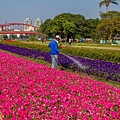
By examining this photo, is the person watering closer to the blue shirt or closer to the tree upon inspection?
the blue shirt

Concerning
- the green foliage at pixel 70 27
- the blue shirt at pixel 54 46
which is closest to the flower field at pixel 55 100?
the blue shirt at pixel 54 46

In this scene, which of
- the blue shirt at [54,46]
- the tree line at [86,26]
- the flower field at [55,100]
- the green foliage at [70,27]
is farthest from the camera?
the green foliage at [70,27]

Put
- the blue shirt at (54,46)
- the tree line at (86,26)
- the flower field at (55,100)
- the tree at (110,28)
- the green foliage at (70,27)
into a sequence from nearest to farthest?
1. the flower field at (55,100)
2. the blue shirt at (54,46)
3. the tree at (110,28)
4. the tree line at (86,26)
5. the green foliage at (70,27)

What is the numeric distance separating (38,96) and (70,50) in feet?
57.8

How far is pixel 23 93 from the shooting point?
4.93 meters

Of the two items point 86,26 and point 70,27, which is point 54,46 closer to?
→ point 70,27

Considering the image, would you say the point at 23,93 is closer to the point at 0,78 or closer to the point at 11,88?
the point at 11,88

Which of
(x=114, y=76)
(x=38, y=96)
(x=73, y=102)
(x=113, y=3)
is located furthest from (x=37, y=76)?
(x=113, y=3)

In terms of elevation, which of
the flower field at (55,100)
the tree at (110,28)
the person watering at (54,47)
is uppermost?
the tree at (110,28)

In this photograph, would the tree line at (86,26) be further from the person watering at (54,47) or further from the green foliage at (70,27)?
the person watering at (54,47)

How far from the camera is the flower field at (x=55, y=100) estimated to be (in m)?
3.75

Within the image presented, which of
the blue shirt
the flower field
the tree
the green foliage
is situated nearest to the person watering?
the blue shirt

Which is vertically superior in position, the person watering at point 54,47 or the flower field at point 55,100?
the person watering at point 54,47

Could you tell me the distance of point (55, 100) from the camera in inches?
174
